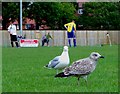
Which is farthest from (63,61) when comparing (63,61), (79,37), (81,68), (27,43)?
(79,37)

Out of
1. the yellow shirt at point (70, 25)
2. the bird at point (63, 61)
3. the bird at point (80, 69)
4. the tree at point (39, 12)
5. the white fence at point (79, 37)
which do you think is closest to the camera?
the bird at point (80, 69)

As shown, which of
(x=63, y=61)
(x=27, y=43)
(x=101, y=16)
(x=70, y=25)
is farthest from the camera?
(x=101, y=16)

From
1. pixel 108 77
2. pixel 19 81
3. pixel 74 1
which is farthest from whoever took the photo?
pixel 74 1

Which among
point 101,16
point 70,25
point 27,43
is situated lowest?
point 27,43

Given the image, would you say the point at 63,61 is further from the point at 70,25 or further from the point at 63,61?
the point at 70,25

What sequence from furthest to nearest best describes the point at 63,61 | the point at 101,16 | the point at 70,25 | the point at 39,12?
the point at 101,16, the point at 39,12, the point at 70,25, the point at 63,61

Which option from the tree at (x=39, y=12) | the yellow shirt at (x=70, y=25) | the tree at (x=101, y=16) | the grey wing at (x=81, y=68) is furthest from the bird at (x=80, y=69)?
the tree at (x=101, y=16)

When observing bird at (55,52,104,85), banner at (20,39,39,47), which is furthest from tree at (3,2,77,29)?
bird at (55,52,104,85)

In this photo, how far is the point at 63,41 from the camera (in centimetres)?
4775

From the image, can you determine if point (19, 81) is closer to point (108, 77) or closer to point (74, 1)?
point (108, 77)

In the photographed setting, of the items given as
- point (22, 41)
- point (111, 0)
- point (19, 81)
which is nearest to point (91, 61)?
point (19, 81)

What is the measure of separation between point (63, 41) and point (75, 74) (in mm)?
40479

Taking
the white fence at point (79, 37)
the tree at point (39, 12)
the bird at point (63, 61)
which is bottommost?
the white fence at point (79, 37)

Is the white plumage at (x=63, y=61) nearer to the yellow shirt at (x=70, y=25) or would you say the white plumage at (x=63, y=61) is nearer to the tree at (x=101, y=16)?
the yellow shirt at (x=70, y=25)
